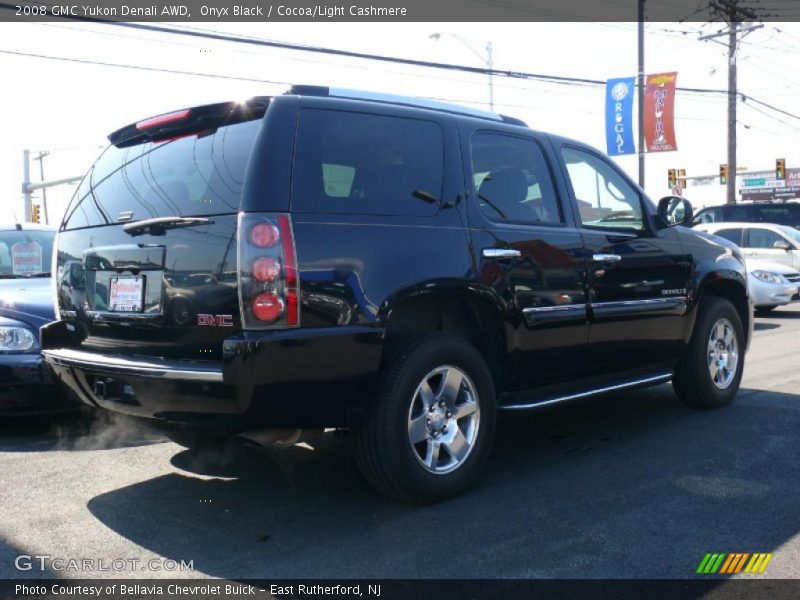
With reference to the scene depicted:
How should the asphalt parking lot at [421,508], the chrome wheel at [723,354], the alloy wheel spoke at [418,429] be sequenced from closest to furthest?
the asphalt parking lot at [421,508] → the alloy wheel spoke at [418,429] → the chrome wheel at [723,354]

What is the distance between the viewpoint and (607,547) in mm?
3547

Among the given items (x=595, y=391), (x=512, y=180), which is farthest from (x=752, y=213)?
(x=512, y=180)

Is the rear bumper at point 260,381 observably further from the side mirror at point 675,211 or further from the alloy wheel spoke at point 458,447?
the side mirror at point 675,211

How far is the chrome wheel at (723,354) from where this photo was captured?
6.27 metres

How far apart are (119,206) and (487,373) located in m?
2.03

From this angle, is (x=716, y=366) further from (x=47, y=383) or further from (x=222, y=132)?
(x=47, y=383)

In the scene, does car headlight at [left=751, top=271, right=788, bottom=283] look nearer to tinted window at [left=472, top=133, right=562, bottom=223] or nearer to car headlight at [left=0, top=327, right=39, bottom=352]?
tinted window at [left=472, top=133, right=562, bottom=223]

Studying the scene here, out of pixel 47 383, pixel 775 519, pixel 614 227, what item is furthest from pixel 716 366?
pixel 47 383

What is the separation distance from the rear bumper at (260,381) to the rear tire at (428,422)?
0.15 meters

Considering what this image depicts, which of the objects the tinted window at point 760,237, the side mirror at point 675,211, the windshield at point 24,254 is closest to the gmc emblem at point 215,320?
the side mirror at point 675,211

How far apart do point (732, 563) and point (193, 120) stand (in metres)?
3.11

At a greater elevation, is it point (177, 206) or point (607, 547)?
point (177, 206)

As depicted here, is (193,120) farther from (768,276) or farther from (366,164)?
(768,276)

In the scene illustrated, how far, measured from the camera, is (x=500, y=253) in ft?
14.5
